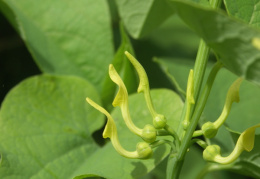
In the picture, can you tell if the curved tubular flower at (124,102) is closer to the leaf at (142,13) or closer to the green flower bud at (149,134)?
the green flower bud at (149,134)

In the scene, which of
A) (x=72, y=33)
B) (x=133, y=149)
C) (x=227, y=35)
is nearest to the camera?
(x=227, y=35)

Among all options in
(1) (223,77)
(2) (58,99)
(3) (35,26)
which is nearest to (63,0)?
(3) (35,26)

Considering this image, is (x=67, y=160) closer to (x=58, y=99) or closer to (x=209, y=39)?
(x=58, y=99)

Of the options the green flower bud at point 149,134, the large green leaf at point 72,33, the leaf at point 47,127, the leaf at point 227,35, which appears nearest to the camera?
the leaf at point 227,35

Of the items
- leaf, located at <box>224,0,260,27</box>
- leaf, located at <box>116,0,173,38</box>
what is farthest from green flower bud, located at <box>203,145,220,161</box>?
leaf, located at <box>116,0,173,38</box>

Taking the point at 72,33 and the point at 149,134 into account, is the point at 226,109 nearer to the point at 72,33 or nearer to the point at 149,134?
the point at 149,134

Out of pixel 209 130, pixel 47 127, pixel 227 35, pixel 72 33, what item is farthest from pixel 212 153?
pixel 72 33

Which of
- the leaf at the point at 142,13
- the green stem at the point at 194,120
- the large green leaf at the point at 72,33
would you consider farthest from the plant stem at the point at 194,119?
the large green leaf at the point at 72,33
